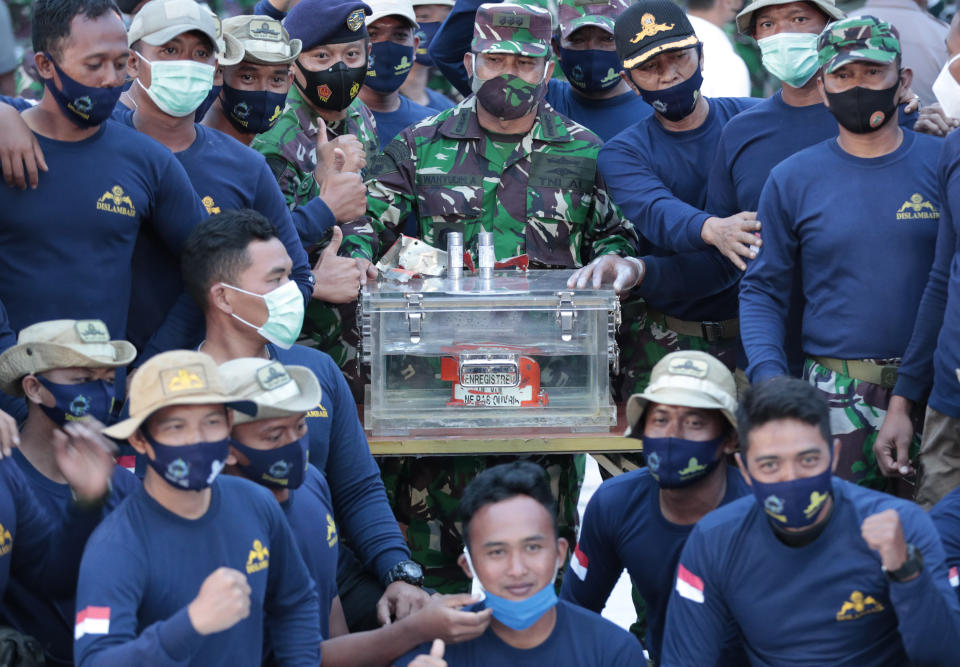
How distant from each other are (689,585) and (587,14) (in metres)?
3.52

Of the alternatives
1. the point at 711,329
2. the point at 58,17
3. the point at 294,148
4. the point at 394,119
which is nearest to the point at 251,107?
the point at 294,148

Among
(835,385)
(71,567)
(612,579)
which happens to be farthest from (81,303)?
(835,385)

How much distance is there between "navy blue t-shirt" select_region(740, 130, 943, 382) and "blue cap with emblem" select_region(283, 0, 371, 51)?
2055mm

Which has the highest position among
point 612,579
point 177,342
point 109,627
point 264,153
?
point 264,153

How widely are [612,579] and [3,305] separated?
2.22 meters

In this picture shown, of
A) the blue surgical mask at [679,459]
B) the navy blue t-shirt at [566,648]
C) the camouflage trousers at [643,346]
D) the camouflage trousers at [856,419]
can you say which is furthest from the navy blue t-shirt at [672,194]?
the navy blue t-shirt at [566,648]

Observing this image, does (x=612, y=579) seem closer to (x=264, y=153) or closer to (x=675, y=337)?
(x=675, y=337)

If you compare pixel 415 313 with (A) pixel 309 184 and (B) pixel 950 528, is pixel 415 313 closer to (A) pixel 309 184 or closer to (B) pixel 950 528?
(A) pixel 309 184

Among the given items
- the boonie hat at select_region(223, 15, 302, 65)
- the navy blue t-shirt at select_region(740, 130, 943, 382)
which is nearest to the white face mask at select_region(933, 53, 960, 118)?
A: the navy blue t-shirt at select_region(740, 130, 943, 382)

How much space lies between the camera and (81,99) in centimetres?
466

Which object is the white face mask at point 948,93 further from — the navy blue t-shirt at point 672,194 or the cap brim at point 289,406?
the cap brim at point 289,406

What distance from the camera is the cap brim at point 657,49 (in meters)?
5.74

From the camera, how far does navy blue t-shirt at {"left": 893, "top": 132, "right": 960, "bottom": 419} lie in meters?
4.79

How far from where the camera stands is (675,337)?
6281 millimetres
